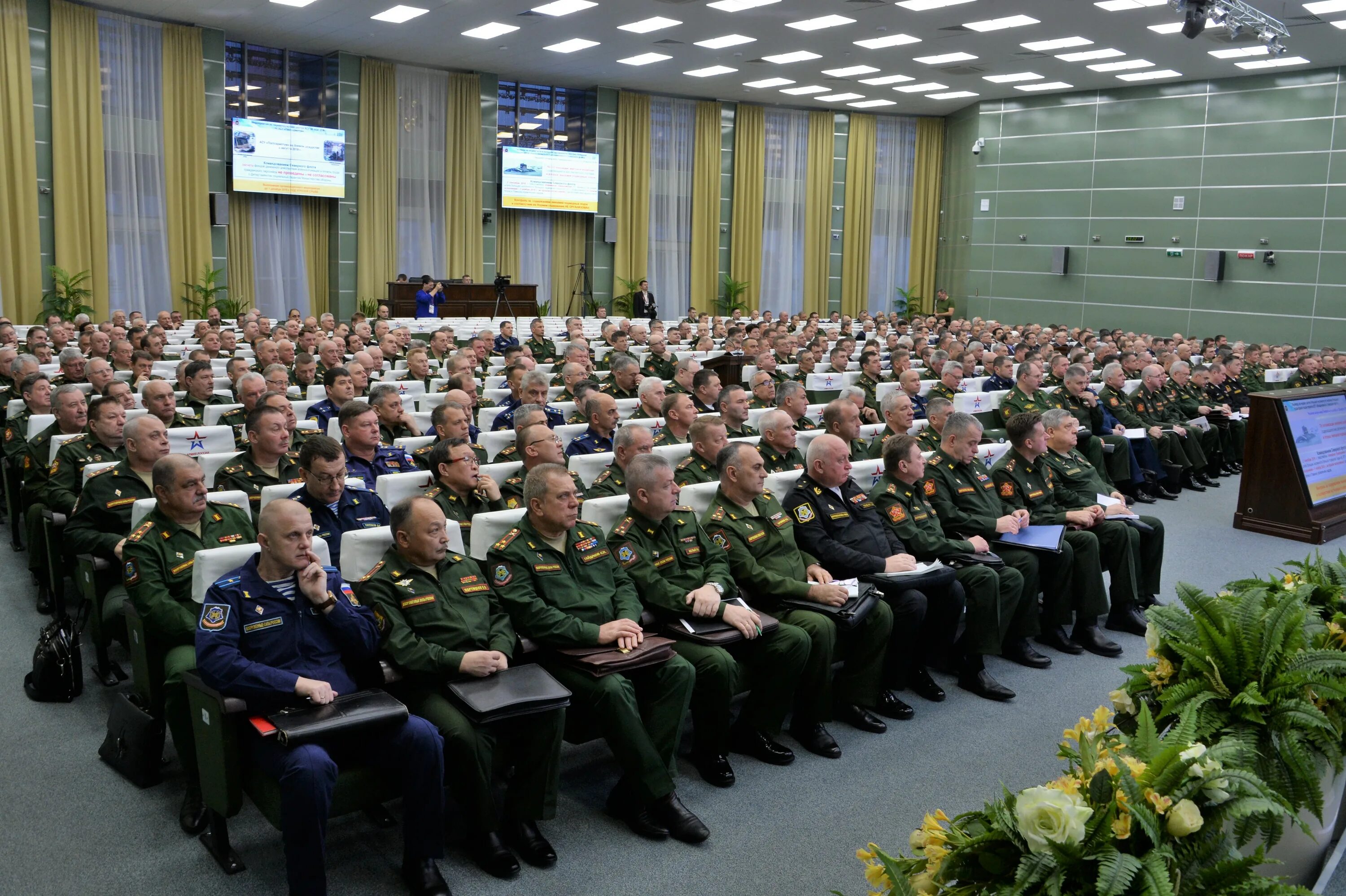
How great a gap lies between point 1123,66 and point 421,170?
11744 mm

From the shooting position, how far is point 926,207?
2303 cm

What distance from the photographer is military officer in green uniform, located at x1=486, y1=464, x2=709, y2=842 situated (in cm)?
337

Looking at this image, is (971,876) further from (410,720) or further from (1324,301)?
(1324,301)

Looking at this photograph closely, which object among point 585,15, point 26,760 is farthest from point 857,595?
point 585,15

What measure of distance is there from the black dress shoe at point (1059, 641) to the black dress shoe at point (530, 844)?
3044mm

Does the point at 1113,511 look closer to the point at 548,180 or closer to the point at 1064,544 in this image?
the point at 1064,544

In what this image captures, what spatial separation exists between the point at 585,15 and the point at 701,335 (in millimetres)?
4827

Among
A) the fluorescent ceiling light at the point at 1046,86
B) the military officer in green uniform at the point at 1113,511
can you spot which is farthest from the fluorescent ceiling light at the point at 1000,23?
the military officer in green uniform at the point at 1113,511

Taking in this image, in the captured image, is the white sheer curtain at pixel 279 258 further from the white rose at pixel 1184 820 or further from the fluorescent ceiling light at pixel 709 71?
the white rose at pixel 1184 820

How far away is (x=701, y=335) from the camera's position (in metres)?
13.1

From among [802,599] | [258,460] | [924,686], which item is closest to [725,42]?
[258,460]

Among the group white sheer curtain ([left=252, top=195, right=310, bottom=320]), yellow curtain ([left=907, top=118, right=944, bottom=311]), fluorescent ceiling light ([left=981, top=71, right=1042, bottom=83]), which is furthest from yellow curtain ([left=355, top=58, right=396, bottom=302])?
yellow curtain ([left=907, top=118, right=944, bottom=311])

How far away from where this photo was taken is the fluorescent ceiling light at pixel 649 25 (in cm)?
1438

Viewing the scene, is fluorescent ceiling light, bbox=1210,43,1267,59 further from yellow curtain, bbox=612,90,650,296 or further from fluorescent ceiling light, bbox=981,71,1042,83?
yellow curtain, bbox=612,90,650,296
